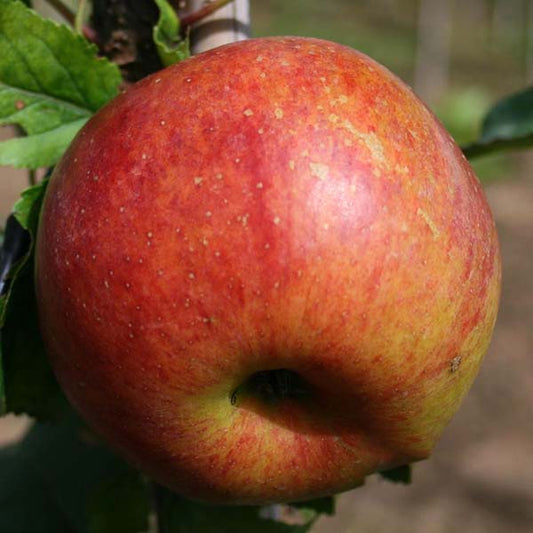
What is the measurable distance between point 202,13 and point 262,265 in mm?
323

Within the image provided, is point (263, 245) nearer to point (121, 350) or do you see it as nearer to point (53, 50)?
point (121, 350)

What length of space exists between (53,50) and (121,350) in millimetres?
329

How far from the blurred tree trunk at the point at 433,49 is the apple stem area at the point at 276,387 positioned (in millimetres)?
7659

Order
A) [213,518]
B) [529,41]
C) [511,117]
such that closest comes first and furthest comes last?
1. [213,518]
2. [511,117]
3. [529,41]

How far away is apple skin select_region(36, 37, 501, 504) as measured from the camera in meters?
0.66

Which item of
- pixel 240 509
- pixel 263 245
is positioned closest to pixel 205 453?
pixel 263 245

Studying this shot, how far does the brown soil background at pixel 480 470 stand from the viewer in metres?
3.92

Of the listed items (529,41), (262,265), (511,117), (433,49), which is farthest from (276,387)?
(529,41)

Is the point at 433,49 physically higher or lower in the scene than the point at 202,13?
lower

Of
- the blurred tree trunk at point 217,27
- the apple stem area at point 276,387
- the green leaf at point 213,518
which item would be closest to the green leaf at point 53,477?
the green leaf at point 213,518

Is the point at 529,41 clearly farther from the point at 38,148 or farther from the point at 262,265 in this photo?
the point at 262,265

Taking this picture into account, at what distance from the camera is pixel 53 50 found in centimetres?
86

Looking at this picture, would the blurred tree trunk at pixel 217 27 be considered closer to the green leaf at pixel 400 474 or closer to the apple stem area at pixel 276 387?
the apple stem area at pixel 276 387

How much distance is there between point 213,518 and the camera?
3.31ft
